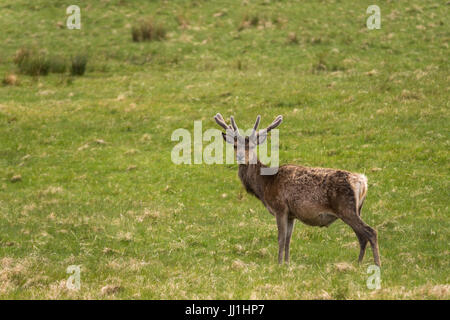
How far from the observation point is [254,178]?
11320 millimetres

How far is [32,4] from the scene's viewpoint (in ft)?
117

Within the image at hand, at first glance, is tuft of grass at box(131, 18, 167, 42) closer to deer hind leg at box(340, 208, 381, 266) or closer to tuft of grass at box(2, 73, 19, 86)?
tuft of grass at box(2, 73, 19, 86)

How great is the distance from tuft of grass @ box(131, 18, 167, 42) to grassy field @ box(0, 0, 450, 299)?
535mm

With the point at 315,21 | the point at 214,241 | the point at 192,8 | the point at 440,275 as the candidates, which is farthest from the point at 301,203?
the point at 192,8

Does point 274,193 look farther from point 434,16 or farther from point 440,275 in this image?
point 434,16

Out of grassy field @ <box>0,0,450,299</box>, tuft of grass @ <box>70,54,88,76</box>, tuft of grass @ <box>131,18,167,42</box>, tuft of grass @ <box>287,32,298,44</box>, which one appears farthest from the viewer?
tuft of grass @ <box>131,18,167,42</box>

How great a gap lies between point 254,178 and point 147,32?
70.6 feet

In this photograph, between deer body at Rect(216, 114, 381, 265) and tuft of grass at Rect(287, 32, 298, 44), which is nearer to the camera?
deer body at Rect(216, 114, 381, 265)

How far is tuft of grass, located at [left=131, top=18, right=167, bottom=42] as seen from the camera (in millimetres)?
31312

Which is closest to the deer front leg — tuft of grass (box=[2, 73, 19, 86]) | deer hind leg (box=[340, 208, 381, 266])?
deer hind leg (box=[340, 208, 381, 266])

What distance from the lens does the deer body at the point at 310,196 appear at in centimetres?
978

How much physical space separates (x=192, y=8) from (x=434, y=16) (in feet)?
41.6

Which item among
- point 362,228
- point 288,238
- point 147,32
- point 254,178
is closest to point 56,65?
point 147,32

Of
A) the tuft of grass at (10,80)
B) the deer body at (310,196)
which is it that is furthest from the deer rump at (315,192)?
the tuft of grass at (10,80)
